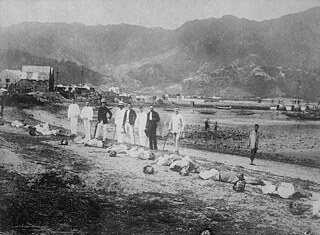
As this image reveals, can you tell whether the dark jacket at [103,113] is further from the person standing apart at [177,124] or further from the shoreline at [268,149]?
the shoreline at [268,149]

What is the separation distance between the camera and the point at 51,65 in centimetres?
7056

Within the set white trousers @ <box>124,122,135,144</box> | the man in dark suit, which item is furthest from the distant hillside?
the man in dark suit

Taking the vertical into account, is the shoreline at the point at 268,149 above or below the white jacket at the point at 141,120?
below

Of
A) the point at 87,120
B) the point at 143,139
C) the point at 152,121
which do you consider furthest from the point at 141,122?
the point at 87,120

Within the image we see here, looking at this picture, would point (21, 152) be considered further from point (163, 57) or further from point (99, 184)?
point (163, 57)

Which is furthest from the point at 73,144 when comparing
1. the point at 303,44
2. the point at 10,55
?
the point at 303,44

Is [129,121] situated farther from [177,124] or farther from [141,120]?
[177,124]

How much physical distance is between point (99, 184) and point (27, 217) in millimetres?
1601

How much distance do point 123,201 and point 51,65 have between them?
232 feet

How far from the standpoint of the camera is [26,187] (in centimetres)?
511

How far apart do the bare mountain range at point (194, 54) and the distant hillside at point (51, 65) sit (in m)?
0.45

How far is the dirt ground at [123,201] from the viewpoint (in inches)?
157

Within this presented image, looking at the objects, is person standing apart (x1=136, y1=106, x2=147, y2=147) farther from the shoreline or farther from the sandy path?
the shoreline

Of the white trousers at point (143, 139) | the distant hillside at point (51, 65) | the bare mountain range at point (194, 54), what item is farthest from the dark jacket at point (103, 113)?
the bare mountain range at point (194, 54)
